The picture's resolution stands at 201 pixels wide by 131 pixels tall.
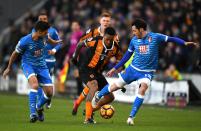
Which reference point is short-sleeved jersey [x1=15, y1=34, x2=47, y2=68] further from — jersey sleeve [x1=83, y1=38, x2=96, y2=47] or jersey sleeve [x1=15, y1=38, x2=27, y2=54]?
jersey sleeve [x1=83, y1=38, x2=96, y2=47]

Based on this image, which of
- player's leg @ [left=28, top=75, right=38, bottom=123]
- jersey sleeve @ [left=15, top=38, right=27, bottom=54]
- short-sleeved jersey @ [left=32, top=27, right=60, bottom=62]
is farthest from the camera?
short-sleeved jersey @ [left=32, top=27, right=60, bottom=62]

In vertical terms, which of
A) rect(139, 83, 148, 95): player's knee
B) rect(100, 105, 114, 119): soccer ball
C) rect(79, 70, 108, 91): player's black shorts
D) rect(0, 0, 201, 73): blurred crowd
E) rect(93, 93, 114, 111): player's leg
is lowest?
rect(100, 105, 114, 119): soccer ball

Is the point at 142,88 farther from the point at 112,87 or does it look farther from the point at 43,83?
the point at 43,83

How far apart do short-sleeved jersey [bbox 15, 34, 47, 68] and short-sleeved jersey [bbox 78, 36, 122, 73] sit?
3.63ft

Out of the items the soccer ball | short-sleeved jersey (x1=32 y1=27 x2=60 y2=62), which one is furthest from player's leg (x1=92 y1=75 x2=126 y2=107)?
short-sleeved jersey (x1=32 y1=27 x2=60 y2=62)

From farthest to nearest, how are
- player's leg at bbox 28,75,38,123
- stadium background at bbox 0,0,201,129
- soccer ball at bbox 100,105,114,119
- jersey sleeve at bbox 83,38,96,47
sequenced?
stadium background at bbox 0,0,201,129, jersey sleeve at bbox 83,38,96,47, soccer ball at bbox 100,105,114,119, player's leg at bbox 28,75,38,123

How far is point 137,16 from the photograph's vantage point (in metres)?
28.9

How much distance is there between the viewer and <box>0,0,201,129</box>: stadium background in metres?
26.4

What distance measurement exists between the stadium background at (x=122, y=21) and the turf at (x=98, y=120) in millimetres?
3284

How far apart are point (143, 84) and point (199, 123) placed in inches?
73.8

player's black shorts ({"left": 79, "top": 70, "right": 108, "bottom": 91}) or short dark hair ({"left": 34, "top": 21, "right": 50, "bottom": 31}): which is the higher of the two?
short dark hair ({"left": 34, "top": 21, "right": 50, "bottom": 31})

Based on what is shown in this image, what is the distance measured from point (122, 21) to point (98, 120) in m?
13.7

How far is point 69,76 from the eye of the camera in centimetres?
2881

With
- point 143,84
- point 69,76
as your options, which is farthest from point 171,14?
point 143,84
